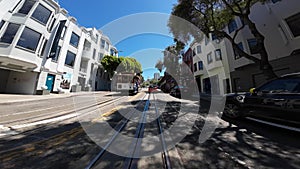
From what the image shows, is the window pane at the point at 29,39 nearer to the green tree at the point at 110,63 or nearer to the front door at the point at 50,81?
the front door at the point at 50,81

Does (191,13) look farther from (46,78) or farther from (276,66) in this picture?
(46,78)

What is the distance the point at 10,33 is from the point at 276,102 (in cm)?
2245

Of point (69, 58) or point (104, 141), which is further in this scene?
point (69, 58)

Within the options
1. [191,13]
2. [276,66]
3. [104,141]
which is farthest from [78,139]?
[276,66]

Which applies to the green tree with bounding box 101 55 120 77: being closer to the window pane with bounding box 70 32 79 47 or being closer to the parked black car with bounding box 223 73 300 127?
the window pane with bounding box 70 32 79 47

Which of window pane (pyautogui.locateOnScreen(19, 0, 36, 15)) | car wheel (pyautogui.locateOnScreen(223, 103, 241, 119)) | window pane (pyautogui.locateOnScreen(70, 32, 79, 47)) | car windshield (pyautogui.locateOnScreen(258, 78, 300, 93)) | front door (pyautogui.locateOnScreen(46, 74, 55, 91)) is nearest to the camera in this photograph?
car windshield (pyautogui.locateOnScreen(258, 78, 300, 93))

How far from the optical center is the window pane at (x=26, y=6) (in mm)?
15407

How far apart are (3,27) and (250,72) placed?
87.9 feet

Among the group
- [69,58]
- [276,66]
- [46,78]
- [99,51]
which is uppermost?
[99,51]

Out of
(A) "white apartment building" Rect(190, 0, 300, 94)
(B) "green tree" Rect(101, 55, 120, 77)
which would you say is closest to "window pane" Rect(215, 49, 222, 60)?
(A) "white apartment building" Rect(190, 0, 300, 94)

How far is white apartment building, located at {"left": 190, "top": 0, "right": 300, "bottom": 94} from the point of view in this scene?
10.7 m

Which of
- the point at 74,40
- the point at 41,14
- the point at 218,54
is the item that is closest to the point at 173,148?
the point at 218,54

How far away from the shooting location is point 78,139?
3736mm

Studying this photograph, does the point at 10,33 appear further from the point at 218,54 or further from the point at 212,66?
the point at 212,66
